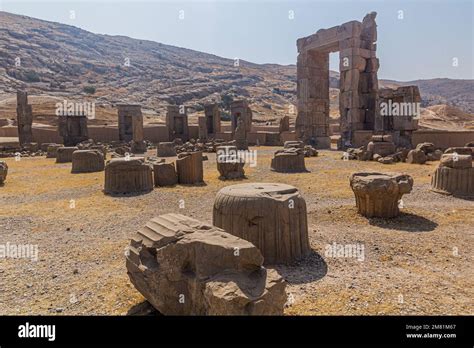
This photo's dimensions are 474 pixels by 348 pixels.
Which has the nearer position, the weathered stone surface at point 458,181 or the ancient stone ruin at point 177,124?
the weathered stone surface at point 458,181

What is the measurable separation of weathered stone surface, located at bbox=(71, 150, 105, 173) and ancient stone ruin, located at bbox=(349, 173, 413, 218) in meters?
11.0

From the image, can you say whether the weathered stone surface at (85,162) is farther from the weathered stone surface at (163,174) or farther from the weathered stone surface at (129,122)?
the weathered stone surface at (129,122)

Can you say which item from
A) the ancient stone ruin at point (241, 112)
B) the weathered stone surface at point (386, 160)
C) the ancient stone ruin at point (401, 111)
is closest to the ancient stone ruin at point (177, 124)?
the ancient stone ruin at point (241, 112)

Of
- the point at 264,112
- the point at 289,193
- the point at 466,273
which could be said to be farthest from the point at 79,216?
the point at 264,112

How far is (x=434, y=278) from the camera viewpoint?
424 cm

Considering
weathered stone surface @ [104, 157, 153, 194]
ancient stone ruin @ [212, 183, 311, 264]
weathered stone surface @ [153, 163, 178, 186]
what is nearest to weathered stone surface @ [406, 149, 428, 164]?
weathered stone surface @ [153, 163, 178, 186]

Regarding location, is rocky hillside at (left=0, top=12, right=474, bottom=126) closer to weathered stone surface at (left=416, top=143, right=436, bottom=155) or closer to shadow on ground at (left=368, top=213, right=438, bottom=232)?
weathered stone surface at (left=416, top=143, right=436, bottom=155)

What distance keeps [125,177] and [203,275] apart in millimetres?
7589

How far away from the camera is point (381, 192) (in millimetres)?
6727

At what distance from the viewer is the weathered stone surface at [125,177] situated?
32.3 feet

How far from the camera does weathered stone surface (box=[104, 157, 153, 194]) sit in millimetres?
9836

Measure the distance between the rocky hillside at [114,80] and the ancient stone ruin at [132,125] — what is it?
1397 cm
